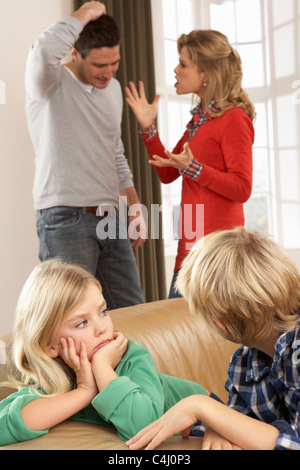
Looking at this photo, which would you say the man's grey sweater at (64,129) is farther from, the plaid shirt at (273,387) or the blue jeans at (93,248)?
the plaid shirt at (273,387)

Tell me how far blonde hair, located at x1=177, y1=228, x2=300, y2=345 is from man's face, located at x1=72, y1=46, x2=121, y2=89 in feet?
4.72

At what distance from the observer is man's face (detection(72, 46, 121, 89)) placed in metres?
2.44

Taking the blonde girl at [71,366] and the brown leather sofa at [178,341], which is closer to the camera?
the blonde girl at [71,366]

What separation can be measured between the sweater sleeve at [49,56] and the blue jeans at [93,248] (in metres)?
0.47

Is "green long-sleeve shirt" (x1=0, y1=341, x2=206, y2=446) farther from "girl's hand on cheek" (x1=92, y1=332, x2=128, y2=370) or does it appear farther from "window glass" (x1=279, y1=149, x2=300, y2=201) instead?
"window glass" (x1=279, y1=149, x2=300, y2=201)

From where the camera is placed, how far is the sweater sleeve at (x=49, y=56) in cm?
221

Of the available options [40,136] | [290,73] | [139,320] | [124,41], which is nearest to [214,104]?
[40,136]

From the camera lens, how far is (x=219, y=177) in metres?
2.24

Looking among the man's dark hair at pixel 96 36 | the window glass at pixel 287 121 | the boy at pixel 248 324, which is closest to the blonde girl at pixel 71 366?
the boy at pixel 248 324

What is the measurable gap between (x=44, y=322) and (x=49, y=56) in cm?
126

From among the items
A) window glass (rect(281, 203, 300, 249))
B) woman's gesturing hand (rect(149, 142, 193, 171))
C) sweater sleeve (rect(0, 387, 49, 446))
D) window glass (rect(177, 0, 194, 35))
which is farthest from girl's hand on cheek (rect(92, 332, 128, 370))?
window glass (rect(281, 203, 300, 249))

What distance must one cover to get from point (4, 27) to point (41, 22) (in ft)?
0.83

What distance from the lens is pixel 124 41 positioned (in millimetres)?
3666
